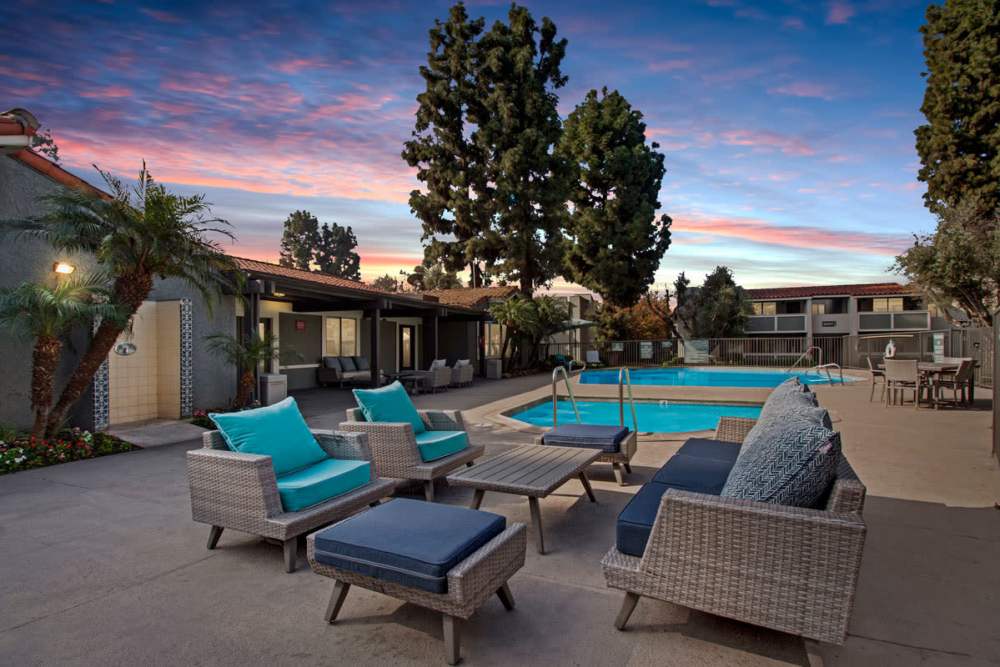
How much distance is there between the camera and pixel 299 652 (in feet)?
7.56

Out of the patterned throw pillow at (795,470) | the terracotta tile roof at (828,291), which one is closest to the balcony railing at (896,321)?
the terracotta tile roof at (828,291)

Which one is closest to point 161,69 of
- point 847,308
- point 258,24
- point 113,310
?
point 258,24

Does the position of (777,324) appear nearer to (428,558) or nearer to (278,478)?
(278,478)

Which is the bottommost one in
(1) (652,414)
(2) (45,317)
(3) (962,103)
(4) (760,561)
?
(1) (652,414)

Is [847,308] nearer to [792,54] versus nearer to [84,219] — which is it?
[792,54]

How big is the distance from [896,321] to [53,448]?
125 feet

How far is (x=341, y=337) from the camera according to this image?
1650 centimetres

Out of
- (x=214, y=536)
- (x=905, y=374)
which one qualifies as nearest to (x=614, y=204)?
(x=905, y=374)

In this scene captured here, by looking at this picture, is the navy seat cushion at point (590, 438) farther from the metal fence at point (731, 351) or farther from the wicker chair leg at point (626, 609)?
the metal fence at point (731, 351)

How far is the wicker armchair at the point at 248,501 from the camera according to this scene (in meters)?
3.16

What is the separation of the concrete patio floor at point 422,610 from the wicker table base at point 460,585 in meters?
0.11

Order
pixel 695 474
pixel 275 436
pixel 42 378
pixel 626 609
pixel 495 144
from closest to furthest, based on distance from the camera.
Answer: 1. pixel 626 609
2. pixel 695 474
3. pixel 275 436
4. pixel 42 378
5. pixel 495 144

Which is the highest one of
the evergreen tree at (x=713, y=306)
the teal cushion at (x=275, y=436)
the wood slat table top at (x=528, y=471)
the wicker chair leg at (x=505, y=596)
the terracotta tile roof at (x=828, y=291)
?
the terracotta tile roof at (x=828, y=291)

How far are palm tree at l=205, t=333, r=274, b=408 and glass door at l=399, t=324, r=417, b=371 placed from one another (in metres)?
9.63
